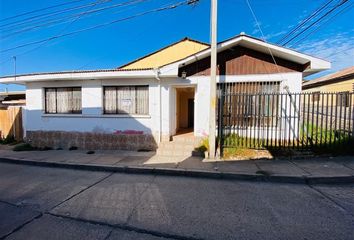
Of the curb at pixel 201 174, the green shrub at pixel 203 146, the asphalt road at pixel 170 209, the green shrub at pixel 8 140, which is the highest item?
the green shrub at pixel 203 146

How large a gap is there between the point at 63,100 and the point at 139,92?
3.84 metres

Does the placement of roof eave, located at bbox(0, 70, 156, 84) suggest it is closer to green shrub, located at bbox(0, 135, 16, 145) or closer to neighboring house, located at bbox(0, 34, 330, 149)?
neighboring house, located at bbox(0, 34, 330, 149)

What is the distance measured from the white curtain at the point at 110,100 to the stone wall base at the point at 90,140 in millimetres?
1134

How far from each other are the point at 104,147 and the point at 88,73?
329cm

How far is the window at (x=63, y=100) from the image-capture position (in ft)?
31.0

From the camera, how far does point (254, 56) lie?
830 cm

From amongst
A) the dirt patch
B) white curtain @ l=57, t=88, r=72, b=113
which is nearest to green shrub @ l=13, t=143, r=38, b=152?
white curtain @ l=57, t=88, r=72, b=113

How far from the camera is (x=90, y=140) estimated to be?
30.1 feet

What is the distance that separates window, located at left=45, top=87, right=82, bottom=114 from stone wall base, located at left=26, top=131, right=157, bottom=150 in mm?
1082

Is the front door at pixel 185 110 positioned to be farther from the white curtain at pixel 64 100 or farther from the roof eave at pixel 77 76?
the white curtain at pixel 64 100

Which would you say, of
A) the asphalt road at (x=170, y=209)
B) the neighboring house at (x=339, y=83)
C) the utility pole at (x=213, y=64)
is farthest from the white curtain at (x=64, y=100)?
the neighboring house at (x=339, y=83)

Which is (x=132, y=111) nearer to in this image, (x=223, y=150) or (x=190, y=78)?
(x=190, y=78)

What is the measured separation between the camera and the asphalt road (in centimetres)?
304

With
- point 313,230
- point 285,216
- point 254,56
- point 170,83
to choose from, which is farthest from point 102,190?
point 254,56
